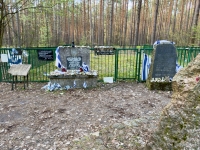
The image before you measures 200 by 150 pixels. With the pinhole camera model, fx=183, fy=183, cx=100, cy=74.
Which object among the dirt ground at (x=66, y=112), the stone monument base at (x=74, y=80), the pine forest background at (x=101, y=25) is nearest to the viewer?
the dirt ground at (x=66, y=112)

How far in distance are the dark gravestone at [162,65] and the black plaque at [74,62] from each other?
3015 millimetres

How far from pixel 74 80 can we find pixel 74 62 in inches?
38.6

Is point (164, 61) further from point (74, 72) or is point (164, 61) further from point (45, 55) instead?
point (45, 55)

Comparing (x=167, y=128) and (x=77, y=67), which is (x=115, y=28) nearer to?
(x=77, y=67)

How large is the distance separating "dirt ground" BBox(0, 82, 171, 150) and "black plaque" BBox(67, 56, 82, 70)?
4.08 feet

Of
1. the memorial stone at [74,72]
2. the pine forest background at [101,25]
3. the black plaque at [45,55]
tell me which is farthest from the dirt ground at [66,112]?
the pine forest background at [101,25]

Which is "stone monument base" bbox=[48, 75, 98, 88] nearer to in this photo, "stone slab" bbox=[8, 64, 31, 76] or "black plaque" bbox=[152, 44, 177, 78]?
"stone slab" bbox=[8, 64, 31, 76]

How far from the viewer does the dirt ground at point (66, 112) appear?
3.75 metres

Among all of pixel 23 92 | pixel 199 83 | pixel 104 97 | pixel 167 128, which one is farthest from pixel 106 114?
pixel 23 92

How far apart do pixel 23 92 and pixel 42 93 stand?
2.47 feet

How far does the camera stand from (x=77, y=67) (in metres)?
7.96

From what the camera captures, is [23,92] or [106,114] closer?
[106,114]

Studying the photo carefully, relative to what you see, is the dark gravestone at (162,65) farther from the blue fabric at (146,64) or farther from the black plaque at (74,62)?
the black plaque at (74,62)

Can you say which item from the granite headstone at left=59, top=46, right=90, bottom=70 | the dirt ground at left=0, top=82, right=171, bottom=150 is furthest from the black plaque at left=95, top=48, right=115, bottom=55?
the dirt ground at left=0, top=82, right=171, bottom=150
